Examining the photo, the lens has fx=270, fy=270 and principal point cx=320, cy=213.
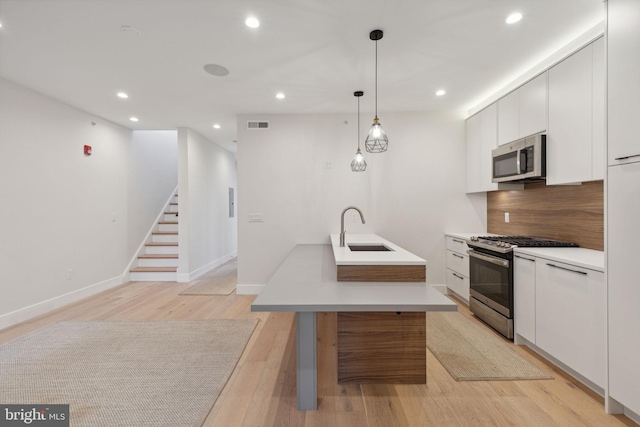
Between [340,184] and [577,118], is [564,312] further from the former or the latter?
[340,184]

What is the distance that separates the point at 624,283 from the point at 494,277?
1.16 metres

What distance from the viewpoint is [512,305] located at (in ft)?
8.27

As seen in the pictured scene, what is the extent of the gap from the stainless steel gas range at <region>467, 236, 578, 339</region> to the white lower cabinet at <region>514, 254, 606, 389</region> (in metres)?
0.07

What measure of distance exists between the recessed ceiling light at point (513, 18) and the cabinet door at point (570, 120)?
2.00 feet

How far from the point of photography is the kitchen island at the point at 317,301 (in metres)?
1.43

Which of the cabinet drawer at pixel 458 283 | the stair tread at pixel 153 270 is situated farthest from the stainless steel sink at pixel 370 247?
the stair tread at pixel 153 270

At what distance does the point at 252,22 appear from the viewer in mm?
2061

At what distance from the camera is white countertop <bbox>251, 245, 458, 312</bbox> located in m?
1.42

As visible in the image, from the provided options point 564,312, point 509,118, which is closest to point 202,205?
point 509,118

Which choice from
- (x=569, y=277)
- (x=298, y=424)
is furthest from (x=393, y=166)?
(x=298, y=424)

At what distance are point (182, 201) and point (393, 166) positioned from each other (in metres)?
3.58

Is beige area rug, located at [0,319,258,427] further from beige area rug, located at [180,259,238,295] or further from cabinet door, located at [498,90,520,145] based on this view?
cabinet door, located at [498,90,520,145]

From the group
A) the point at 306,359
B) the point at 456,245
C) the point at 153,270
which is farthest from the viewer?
the point at 153,270

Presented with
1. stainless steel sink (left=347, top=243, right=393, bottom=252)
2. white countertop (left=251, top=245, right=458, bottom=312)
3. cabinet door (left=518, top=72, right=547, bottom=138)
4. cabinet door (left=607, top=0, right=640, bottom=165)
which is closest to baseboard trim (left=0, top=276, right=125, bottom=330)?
white countertop (left=251, top=245, right=458, bottom=312)
